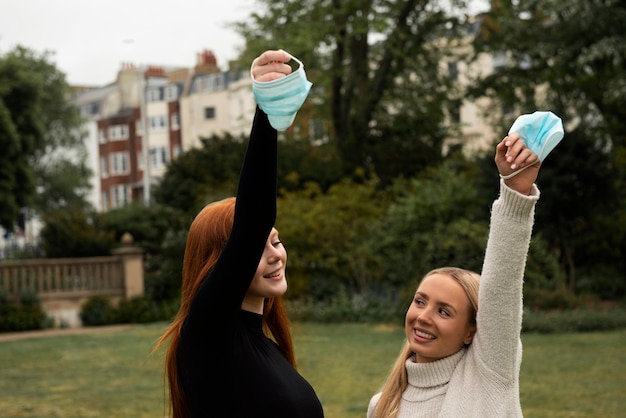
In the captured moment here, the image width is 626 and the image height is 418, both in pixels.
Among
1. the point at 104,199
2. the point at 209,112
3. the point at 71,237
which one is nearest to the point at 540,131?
the point at 71,237

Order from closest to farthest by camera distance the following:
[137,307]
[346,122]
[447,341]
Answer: [447,341], [137,307], [346,122]

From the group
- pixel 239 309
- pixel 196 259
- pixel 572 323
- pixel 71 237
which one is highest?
pixel 196 259

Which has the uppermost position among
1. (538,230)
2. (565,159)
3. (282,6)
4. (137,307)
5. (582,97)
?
(282,6)

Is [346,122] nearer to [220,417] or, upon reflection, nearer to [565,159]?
[565,159]

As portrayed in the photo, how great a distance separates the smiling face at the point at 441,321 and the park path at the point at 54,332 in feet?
61.9

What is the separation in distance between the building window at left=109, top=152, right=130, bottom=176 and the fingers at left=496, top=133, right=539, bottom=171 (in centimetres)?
8205

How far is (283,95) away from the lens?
2514 mm

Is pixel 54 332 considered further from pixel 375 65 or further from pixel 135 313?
pixel 375 65

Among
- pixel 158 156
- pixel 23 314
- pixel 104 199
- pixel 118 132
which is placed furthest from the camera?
pixel 104 199

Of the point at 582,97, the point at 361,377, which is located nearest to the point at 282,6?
the point at 582,97

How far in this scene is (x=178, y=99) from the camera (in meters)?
79.7

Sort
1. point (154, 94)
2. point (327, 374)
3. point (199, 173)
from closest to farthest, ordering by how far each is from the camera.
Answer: point (327, 374), point (199, 173), point (154, 94)

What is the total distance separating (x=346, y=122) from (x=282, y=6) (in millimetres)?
4143

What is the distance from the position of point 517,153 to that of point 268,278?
844mm
